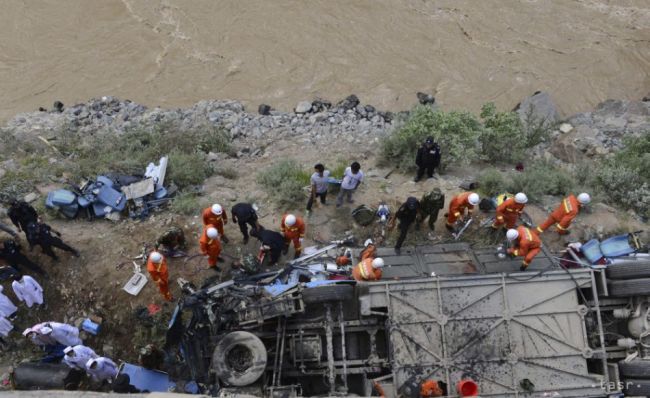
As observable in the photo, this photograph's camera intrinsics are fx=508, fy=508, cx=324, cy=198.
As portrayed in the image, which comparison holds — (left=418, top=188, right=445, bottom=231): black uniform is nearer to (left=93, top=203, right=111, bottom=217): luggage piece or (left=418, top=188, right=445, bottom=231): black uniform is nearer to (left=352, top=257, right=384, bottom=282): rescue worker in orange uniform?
(left=352, top=257, right=384, bottom=282): rescue worker in orange uniform

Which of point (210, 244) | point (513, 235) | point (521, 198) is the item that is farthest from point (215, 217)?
point (521, 198)

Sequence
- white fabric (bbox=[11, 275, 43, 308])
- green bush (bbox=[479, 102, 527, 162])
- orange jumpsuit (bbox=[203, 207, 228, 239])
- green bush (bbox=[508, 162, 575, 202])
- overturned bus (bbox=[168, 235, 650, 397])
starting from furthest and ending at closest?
green bush (bbox=[479, 102, 527, 162]), green bush (bbox=[508, 162, 575, 202]), orange jumpsuit (bbox=[203, 207, 228, 239]), white fabric (bbox=[11, 275, 43, 308]), overturned bus (bbox=[168, 235, 650, 397])

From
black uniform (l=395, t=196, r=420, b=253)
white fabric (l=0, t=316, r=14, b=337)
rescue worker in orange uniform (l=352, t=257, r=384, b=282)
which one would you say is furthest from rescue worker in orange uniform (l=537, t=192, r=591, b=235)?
white fabric (l=0, t=316, r=14, b=337)

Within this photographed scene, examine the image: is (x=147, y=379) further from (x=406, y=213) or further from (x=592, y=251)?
→ (x=592, y=251)

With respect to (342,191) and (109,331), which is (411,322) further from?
(109,331)

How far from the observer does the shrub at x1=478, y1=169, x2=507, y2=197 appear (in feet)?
34.3

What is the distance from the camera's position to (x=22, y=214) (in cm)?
847

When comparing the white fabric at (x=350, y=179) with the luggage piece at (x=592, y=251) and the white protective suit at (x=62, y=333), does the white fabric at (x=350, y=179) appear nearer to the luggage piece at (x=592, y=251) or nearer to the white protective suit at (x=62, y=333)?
the luggage piece at (x=592, y=251)

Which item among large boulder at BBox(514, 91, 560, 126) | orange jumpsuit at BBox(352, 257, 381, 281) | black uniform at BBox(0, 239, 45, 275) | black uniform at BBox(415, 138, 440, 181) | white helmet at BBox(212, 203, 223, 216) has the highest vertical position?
large boulder at BBox(514, 91, 560, 126)

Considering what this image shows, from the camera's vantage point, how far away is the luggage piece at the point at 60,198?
9.61 m

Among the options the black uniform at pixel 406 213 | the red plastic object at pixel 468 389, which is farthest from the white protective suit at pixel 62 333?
the red plastic object at pixel 468 389

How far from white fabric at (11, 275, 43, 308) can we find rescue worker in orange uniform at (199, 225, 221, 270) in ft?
9.32

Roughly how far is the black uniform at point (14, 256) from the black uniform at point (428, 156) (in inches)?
289

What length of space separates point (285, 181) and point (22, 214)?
469 centimetres
